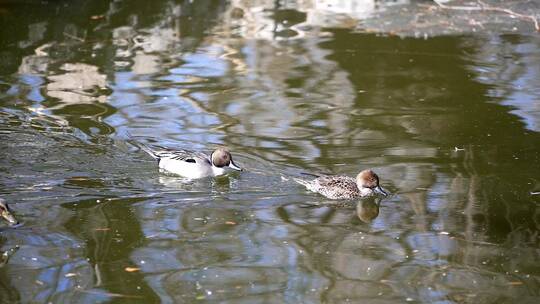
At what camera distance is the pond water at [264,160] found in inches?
259

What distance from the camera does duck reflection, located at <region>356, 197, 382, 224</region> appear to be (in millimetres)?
7770

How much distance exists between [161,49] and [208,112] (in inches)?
118

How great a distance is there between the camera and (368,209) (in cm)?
796

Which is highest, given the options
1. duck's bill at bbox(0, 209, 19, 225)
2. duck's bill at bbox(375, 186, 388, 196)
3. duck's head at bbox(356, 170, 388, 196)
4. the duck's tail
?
duck's bill at bbox(0, 209, 19, 225)

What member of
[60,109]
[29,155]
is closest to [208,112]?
[60,109]

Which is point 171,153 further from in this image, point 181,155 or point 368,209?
point 368,209

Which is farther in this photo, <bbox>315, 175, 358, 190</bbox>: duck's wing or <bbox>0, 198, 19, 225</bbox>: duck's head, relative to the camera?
<bbox>315, 175, 358, 190</bbox>: duck's wing

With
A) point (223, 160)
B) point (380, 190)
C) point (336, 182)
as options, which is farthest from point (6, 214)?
point (380, 190)

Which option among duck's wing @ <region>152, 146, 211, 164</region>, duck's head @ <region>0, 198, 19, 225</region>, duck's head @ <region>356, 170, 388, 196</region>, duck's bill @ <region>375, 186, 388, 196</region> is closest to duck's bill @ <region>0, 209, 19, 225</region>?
duck's head @ <region>0, 198, 19, 225</region>

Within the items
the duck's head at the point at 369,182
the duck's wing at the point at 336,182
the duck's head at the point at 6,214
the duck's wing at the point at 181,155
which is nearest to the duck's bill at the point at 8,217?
the duck's head at the point at 6,214

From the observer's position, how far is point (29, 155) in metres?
8.84

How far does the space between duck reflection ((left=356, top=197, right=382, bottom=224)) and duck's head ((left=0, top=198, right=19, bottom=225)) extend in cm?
258

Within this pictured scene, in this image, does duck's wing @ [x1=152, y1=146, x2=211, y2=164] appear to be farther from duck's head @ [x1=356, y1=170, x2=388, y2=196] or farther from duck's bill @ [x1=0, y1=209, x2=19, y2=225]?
duck's bill @ [x1=0, y1=209, x2=19, y2=225]

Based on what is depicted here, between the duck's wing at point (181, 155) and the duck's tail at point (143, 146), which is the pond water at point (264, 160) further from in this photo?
the duck's wing at point (181, 155)
